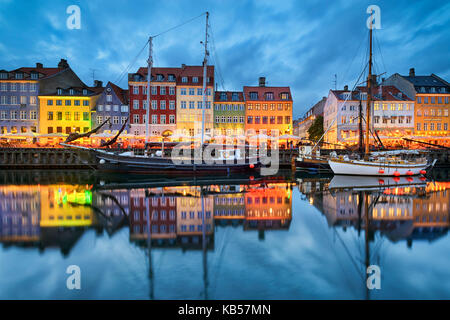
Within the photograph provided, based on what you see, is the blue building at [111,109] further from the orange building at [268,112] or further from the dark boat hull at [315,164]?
the dark boat hull at [315,164]

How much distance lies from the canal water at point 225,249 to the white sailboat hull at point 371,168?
12.9m

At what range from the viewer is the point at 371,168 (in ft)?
95.6

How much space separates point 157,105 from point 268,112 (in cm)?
2154

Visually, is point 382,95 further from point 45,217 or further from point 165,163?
point 45,217

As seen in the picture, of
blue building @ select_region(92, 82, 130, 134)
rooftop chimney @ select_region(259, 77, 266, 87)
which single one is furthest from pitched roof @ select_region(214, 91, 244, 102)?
blue building @ select_region(92, 82, 130, 134)

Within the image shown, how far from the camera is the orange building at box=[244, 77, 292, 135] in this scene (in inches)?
2194

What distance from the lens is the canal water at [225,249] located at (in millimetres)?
6379

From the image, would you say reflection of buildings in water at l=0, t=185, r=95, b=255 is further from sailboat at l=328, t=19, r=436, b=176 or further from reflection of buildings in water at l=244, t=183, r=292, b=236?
sailboat at l=328, t=19, r=436, b=176

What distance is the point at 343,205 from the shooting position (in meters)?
15.5

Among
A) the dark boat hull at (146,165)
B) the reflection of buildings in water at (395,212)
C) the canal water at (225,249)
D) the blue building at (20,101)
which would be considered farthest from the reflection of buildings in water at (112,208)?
the blue building at (20,101)

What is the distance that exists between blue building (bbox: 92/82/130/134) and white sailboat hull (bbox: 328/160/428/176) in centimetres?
3918

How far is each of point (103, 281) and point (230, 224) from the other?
231 inches

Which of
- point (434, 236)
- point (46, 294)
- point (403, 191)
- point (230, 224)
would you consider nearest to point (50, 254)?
point (46, 294)

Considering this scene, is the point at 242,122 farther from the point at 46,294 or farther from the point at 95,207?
the point at 46,294
